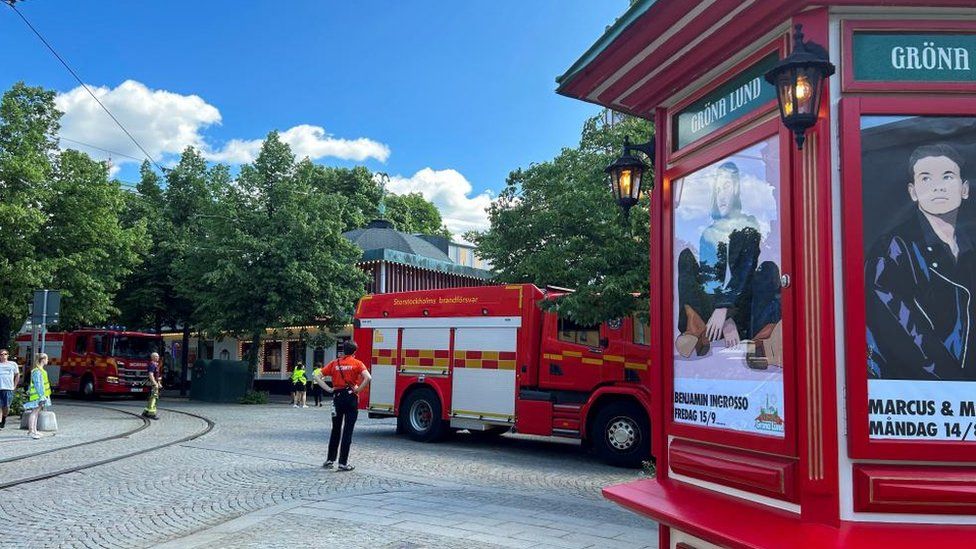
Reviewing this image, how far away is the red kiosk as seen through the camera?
336cm

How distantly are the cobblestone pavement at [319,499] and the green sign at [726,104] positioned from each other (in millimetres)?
3489

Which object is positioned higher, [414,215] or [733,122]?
[414,215]

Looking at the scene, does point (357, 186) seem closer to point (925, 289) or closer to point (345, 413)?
point (345, 413)

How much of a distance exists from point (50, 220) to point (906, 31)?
2691cm

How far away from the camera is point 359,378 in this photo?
1038 centimetres

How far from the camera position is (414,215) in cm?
6291

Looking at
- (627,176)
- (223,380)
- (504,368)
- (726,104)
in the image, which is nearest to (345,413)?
(504,368)

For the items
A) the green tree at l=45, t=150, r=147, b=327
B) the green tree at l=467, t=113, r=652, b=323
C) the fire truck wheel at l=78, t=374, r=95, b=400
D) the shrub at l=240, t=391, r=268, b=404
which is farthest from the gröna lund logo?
the fire truck wheel at l=78, t=374, r=95, b=400

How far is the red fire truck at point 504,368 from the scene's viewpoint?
39.7ft

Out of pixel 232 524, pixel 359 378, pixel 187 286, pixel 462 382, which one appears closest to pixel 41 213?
pixel 187 286

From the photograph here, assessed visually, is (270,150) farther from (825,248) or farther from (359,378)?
Result: (825,248)

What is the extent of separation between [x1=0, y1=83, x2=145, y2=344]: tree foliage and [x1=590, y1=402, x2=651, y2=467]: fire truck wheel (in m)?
18.5

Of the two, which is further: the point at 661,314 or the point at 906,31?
the point at 661,314

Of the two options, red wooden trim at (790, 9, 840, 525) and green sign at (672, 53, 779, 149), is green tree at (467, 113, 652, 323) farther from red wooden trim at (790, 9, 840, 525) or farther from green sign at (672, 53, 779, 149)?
red wooden trim at (790, 9, 840, 525)
